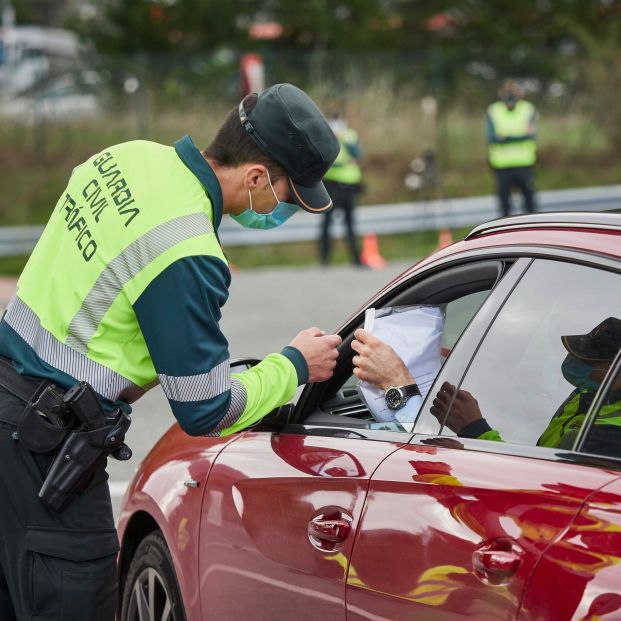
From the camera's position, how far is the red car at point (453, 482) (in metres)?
2.51

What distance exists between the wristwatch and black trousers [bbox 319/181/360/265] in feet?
43.8

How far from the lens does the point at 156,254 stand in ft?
10.3

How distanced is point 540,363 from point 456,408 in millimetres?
215

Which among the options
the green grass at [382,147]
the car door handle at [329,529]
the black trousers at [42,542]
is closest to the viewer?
the car door handle at [329,529]

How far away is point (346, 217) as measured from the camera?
56.0ft

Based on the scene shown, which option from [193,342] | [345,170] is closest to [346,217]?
[345,170]

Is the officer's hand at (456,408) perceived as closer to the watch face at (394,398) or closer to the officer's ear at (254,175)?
the watch face at (394,398)

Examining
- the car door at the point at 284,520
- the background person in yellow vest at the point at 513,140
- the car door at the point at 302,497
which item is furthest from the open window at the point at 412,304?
the background person in yellow vest at the point at 513,140

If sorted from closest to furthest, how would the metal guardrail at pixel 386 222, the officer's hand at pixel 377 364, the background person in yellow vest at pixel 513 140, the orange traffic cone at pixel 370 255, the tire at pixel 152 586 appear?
1. the officer's hand at pixel 377 364
2. the tire at pixel 152 586
3. the background person in yellow vest at pixel 513 140
4. the orange traffic cone at pixel 370 255
5. the metal guardrail at pixel 386 222

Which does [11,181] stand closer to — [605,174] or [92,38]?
[92,38]

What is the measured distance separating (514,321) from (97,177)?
3.52ft

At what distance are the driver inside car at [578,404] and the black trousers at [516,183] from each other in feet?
46.8

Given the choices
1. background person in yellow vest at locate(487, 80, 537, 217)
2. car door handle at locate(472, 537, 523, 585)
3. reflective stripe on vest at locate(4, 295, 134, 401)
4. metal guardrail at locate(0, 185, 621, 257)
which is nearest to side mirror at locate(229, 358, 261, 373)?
reflective stripe on vest at locate(4, 295, 134, 401)

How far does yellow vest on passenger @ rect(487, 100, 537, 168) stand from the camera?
17.0m
